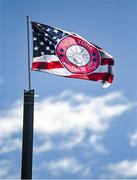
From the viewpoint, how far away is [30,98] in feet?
61.1

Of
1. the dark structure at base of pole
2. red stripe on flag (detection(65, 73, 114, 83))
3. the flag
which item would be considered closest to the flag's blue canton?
the flag

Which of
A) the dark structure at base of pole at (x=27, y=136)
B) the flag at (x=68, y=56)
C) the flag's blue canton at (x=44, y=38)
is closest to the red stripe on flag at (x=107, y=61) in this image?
the flag at (x=68, y=56)

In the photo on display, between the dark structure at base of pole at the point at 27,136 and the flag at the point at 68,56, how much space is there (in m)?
1.30

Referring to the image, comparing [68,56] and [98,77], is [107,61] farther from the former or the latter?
[68,56]

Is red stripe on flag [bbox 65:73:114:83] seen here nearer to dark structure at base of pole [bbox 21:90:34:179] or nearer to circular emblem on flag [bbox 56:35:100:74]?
circular emblem on flag [bbox 56:35:100:74]

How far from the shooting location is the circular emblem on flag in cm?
1978

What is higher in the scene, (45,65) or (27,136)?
(45,65)

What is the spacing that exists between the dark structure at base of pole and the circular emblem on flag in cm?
218

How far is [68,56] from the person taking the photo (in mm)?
19953

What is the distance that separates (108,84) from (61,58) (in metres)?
2.44

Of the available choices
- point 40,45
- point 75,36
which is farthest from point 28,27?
point 75,36

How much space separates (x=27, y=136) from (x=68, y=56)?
389cm

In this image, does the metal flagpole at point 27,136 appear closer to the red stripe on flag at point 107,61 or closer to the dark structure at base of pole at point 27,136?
the dark structure at base of pole at point 27,136

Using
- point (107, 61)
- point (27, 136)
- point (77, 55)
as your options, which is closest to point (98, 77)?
point (107, 61)
